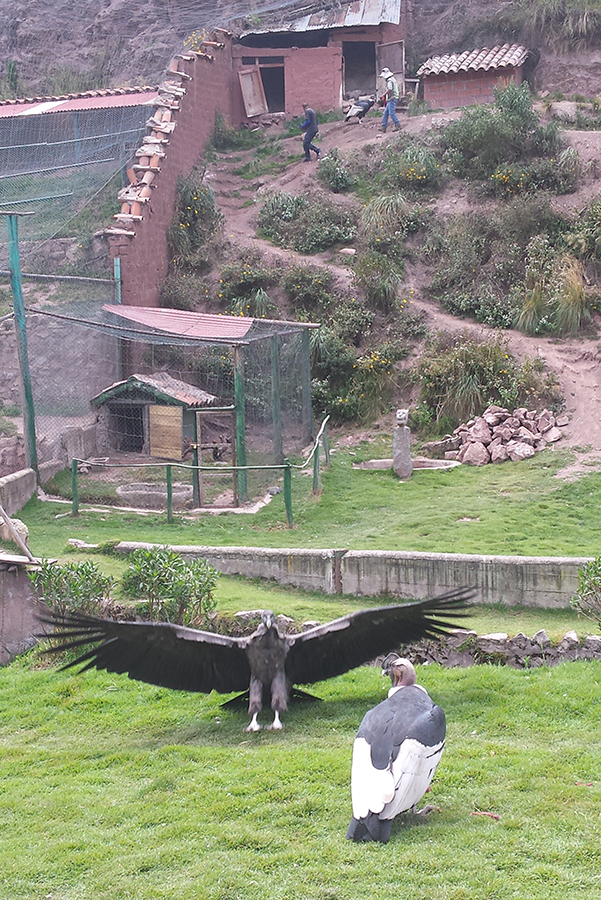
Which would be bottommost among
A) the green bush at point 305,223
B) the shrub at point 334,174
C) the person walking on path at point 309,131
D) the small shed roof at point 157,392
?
the small shed roof at point 157,392

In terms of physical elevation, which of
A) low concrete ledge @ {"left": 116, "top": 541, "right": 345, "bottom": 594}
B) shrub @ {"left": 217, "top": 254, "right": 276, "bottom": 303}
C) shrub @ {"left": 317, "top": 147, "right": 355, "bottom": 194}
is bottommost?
low concrete ledge @ {"left": 116, "top": 541, "right": 345, "bottom": 594}

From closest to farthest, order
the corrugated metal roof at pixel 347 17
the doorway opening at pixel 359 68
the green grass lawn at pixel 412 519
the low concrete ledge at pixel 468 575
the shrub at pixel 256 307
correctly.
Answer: the low concrete ledge at pixel 468 575 < the green grass lawn at pixel 412 519 < the shrub at pixel 256 307 < the corrugated metal roof at pixel 347 17 < the doorway opening at pixel 359 68

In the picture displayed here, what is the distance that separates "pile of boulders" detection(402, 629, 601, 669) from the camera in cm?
759

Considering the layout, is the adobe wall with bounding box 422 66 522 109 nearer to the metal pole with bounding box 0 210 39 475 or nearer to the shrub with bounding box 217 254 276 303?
the shrub with bounding box 217 254 276 303

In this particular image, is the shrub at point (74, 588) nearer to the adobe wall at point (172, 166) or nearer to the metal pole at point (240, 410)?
the metal pole at point (240, 410)

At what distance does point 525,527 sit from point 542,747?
6003mm

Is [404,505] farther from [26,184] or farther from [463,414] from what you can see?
[26,184]

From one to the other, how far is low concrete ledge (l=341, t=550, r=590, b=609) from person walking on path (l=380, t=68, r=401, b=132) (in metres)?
18.6

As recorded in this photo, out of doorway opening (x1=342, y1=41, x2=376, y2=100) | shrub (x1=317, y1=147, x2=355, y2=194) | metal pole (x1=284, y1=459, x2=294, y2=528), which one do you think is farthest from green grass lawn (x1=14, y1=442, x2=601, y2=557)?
doorway opening (x1=342, y1=41, x2=376, y2=100)

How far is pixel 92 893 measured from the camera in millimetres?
4574

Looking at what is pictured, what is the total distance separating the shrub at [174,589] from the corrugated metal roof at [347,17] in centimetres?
2303

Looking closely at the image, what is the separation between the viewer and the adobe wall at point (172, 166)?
19.2 m

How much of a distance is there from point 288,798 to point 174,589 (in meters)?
3.31

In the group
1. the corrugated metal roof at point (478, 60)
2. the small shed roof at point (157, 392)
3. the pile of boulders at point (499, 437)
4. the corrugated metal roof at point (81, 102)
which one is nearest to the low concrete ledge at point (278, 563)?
the small shed roof at point (157, 392)
